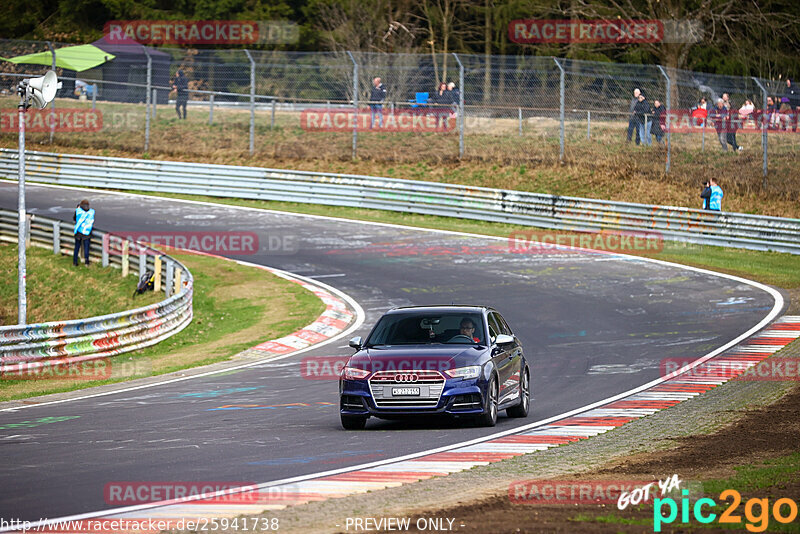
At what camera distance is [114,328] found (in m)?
19.0

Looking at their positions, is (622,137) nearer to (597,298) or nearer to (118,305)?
(597,298)

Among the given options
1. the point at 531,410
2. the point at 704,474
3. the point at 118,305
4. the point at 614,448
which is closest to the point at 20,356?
the point at 118,305

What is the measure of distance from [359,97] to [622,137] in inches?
340

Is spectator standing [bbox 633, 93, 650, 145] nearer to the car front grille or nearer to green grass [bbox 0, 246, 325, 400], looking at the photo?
green grass [bbox 0, 246, 325, 400]

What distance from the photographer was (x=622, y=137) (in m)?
33.5

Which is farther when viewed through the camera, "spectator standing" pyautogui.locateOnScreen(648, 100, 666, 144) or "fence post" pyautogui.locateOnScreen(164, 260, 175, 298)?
"spectator standing" pyautogui.locateOnScreen(648, 100, 666, 144)

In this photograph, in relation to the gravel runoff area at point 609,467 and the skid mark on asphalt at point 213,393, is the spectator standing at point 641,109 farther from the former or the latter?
the skid mark on asphalt at point 213,393

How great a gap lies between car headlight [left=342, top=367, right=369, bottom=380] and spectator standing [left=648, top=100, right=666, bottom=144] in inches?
886
